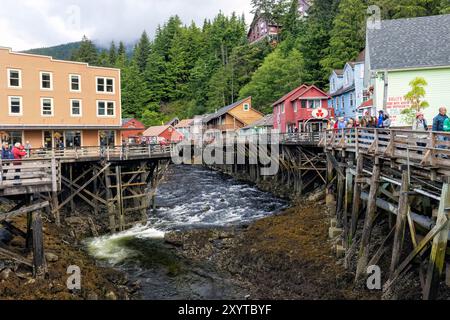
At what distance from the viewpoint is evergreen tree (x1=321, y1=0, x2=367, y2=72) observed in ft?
164

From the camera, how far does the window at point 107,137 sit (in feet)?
104

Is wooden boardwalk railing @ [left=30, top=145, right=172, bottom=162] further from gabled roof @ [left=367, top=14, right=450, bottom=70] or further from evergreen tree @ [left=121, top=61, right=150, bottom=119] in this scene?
evergreen tree @ [left=121, top=61, right=150, bottom=119]

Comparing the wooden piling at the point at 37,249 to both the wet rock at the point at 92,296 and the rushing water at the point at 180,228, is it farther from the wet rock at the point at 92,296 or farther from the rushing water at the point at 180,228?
the rushing water at the point at 180,228

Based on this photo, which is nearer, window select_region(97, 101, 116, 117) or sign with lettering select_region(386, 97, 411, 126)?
sign with lettering select_region(386, 97, 411, 126)

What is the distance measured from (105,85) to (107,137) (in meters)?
4.24

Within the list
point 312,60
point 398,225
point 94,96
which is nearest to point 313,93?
point 312,60

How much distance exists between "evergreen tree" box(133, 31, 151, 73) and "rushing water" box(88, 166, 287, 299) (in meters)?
72.4

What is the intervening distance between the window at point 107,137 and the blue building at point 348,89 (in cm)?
2251

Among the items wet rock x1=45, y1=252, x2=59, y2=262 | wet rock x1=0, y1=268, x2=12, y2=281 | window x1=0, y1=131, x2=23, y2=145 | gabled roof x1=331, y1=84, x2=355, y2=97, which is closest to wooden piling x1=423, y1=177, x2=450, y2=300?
wet rock x1=0, y1=268, x2=12, y2=281

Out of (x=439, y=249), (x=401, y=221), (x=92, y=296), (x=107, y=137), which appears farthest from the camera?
(x=107, y=137)

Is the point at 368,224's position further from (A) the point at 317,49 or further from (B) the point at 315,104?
(A) the point at 317,49

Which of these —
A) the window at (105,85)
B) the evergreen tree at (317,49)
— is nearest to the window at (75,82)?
the window at (105,85)

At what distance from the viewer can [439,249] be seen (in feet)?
29.0

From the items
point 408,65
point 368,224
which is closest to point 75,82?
point 408,65
